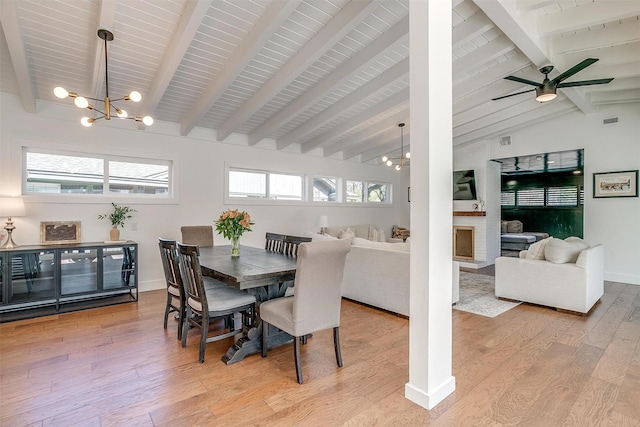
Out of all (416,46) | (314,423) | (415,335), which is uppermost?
(416,46)

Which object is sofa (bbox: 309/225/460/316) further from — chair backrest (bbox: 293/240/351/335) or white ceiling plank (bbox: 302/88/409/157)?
white ceiling plank (bbox: 302/88/409/157)

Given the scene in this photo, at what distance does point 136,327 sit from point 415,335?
2.98 m

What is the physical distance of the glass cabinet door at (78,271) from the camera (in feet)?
12.8

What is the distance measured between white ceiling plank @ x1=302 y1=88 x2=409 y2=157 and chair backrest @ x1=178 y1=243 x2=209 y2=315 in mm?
3759

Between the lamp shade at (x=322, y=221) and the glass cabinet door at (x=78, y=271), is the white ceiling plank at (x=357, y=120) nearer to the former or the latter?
the lamp shade at (x=322, y=221)

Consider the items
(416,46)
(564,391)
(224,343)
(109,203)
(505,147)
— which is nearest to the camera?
(416,46)

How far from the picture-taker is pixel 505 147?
6.99m

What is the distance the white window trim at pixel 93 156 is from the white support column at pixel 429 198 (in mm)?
4315

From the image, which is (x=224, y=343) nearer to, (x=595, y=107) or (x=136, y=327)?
(x=136, y=327)

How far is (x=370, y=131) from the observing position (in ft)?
20.5

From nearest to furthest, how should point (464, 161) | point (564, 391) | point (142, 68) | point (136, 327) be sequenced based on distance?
point (564, 391), point (136, 327), point (142, 68), point (464, 161)

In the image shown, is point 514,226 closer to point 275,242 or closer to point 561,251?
point 561,251

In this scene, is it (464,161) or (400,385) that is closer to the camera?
(400,385)

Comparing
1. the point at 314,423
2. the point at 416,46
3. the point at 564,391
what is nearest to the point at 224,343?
the point at 314,423
